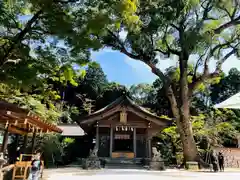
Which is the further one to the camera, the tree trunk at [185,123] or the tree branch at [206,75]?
the tree branch at [206,75]

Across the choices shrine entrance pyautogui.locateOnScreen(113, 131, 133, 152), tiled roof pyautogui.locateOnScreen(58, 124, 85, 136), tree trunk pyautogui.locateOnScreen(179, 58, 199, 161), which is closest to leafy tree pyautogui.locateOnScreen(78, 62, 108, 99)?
tiled roof pyautogui.locateOnScreen(58, 124, 85, 136)

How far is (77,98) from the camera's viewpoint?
3631 cm

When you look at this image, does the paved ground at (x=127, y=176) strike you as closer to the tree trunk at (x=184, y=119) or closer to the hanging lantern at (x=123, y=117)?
the tree trunk at (x=184, y=119)

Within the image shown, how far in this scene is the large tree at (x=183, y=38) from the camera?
53.4 ft

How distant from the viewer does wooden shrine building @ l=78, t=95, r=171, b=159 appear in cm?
1633

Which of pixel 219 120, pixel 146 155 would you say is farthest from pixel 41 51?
pixel 219 120

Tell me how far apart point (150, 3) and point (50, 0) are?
10.5 m

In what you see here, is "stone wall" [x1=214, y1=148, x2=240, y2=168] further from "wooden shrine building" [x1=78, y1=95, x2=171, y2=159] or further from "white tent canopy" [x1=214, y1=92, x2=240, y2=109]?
"white tent canopy" [x1=214, y1=92, x2=240, y2=109]

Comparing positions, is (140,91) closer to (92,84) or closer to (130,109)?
(92,84)

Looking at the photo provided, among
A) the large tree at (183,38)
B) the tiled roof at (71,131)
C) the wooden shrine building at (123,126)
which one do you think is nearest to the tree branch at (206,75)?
the large tree at (183,38)

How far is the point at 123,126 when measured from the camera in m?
16.7

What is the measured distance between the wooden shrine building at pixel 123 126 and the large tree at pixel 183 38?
2.21 m

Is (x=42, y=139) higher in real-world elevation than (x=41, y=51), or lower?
lower

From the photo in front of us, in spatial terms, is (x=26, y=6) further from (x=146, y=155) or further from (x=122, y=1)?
(x=146, y=155)
